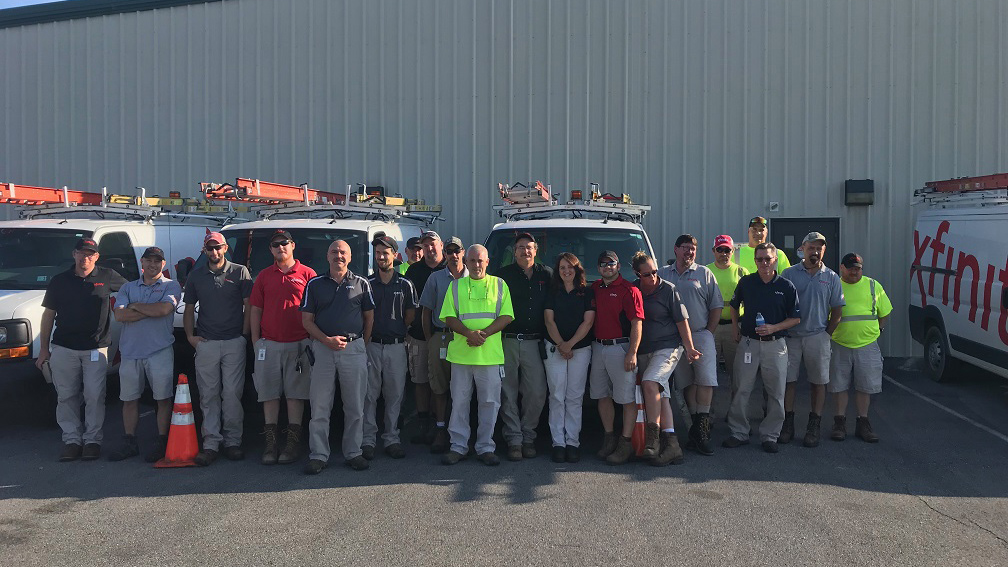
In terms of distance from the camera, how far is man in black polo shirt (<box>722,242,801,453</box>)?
271 inches

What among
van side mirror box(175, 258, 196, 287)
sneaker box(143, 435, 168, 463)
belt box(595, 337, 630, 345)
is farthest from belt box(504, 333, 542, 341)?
van side mirror box(175, 258, 196, 287)

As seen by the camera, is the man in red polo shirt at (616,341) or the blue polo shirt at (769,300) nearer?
the man in red polo shirt at (616,341)

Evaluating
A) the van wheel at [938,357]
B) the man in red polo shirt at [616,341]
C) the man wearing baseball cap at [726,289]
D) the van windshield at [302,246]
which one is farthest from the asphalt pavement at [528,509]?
the van wheel at [938,357]

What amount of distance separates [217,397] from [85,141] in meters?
10.3

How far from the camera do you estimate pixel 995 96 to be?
11883 millimetres

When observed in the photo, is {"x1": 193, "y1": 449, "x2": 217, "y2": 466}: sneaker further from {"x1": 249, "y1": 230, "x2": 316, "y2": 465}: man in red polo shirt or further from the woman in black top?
the woman in black top

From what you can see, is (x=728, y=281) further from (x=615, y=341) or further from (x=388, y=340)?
(x=388, y=340)

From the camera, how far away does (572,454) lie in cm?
650

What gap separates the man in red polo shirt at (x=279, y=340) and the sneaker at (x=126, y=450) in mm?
1136

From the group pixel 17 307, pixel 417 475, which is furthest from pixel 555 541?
pixel 17 307

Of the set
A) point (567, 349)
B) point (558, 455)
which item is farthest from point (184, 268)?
point (558, 455)

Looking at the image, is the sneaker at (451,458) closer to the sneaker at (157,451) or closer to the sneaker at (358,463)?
the sneaker at (358,463)

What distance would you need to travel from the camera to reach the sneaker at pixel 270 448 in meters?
6.42

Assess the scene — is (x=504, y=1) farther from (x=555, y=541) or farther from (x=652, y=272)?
(x=555, y=541)
